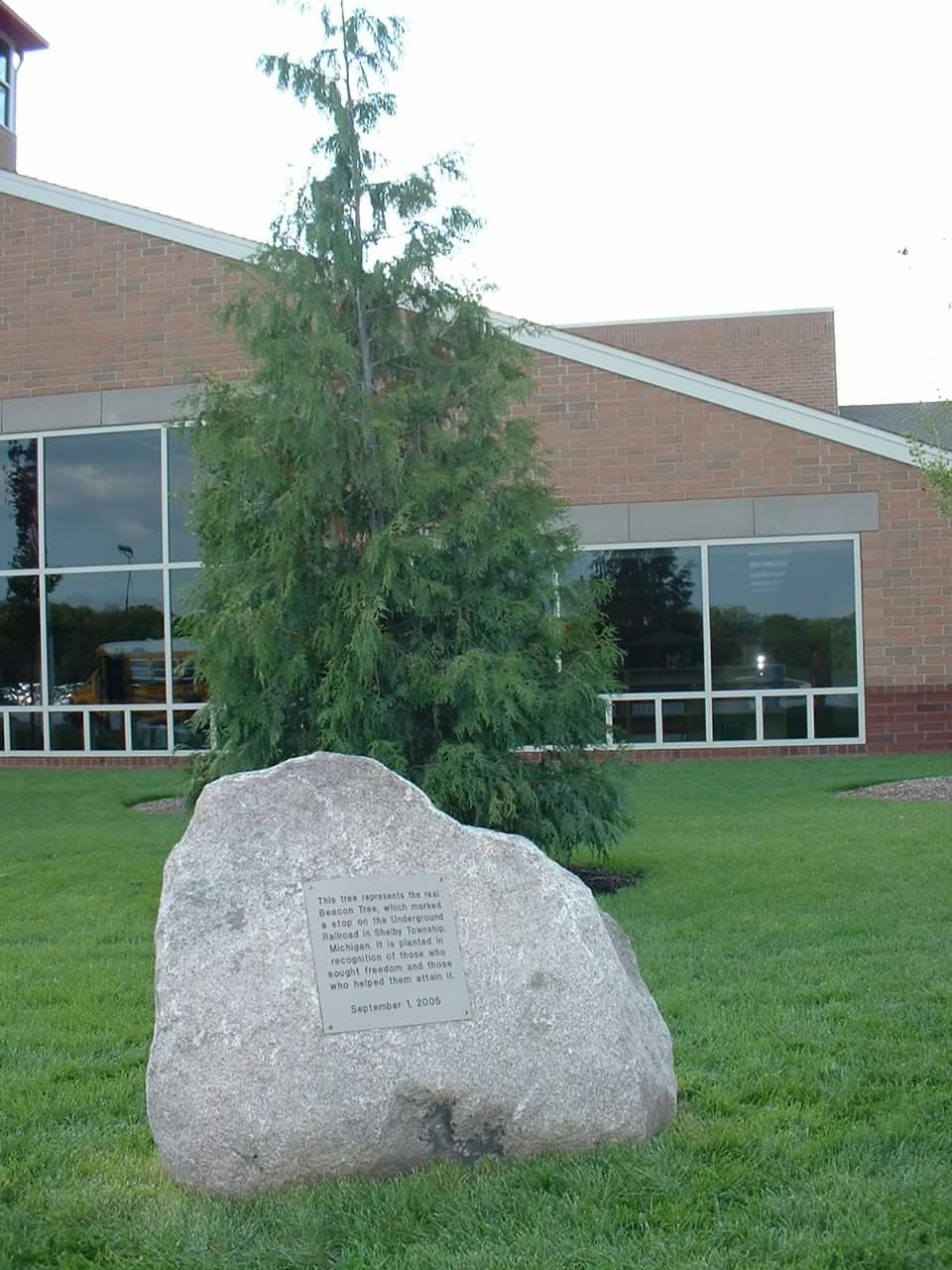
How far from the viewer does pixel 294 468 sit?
342 inches

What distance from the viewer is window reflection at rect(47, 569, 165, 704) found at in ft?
61.6

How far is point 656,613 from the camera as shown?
18016mm

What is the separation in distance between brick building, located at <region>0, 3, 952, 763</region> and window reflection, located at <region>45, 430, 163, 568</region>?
3 centimetres

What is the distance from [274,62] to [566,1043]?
273 inches

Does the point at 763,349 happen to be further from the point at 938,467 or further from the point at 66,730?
the point at 66,730

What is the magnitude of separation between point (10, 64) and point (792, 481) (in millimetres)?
15872

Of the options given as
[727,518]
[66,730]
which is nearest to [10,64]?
[66,730]

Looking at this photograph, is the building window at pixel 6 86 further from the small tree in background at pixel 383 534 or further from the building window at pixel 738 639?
the small tree in background at pixel 383 534

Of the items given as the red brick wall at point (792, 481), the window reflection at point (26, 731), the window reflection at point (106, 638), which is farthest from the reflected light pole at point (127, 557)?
the red brick wall at point (792, 481)

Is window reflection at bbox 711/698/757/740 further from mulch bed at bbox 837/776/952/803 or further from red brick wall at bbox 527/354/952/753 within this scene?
mulch bed at bbox 837/776/952/803

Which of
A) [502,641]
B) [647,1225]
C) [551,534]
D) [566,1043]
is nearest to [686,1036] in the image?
[566,1043]

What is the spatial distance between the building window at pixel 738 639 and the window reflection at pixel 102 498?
610cm

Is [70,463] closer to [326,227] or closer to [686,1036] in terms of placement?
[326,227]

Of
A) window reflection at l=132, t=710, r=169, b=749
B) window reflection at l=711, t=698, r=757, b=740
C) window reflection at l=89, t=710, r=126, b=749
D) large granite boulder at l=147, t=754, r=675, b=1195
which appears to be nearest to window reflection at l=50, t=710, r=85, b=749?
window reflection at l=89, t=710, r=126, b=749
